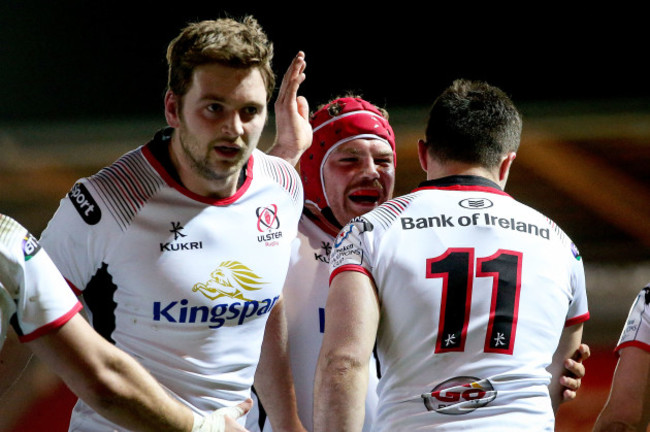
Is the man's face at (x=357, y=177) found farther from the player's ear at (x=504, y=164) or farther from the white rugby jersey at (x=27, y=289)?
the white rugby jersey at (x=27, y=289)

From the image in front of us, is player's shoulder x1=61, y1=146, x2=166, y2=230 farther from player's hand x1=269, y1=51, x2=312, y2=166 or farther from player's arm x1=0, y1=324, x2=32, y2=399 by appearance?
player's hand x1=269, y1=51, x2=312, y2=166

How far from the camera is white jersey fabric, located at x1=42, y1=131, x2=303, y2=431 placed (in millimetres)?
2396

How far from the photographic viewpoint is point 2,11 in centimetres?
662

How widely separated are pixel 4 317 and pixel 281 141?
1654 mm

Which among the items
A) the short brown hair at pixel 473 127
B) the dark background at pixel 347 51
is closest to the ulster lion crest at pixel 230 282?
the short brown hair at pixel 473 127

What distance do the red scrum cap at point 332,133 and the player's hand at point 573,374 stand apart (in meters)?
1.09

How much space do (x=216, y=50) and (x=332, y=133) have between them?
91cm

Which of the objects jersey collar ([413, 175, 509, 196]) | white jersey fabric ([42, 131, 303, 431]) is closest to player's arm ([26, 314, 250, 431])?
white jersey fabric ([42, 131, 303, 431])

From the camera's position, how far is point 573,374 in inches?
107

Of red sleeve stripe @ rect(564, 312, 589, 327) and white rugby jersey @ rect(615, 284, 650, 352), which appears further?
white rugby jersey @ rect(615, 284, 650, 352)

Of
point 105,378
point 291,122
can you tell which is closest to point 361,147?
point 291,122

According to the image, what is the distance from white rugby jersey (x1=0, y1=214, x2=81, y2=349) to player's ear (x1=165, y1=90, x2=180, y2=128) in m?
0.96

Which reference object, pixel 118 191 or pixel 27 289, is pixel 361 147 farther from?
pixel 27 289

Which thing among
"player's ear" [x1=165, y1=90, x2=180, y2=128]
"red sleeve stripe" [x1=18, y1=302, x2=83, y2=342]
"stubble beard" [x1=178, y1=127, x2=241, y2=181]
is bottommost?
"red sleeve stripe" [x1=18, y1=302, x2=83, y2=342]
